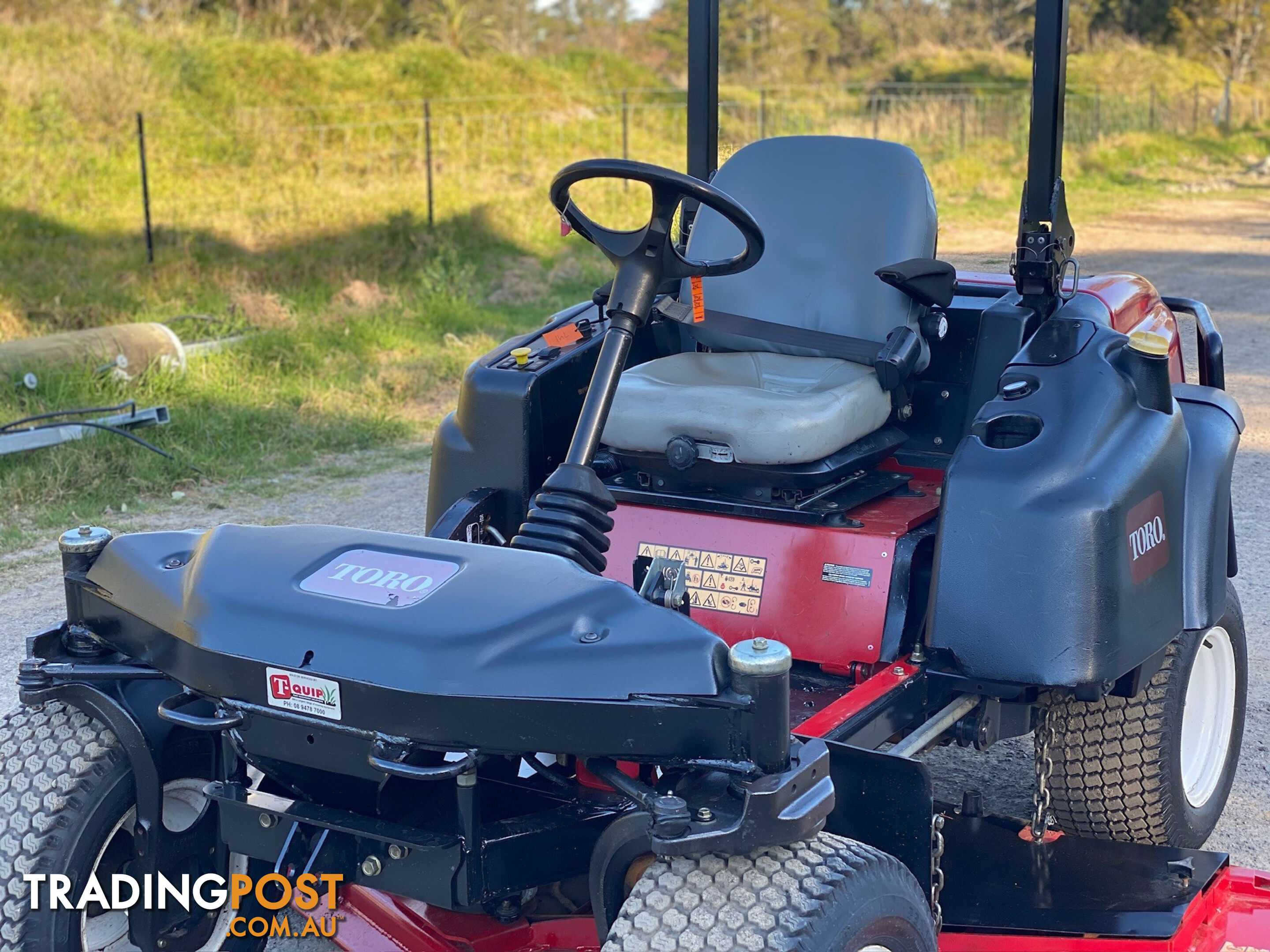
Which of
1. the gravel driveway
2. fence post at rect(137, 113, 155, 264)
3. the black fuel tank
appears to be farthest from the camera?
fence post at rect(137, 113, 155, 264)

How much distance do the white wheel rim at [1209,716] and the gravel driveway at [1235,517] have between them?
15cm

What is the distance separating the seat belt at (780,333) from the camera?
120 inches

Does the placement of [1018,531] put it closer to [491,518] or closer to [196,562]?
[491,518]

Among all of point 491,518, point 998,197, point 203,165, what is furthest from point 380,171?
point 491,518

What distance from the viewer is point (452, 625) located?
1.86 meters

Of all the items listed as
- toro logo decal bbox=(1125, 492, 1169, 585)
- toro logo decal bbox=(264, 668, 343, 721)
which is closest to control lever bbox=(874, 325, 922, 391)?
toro logo decal bbox=(1125, 492, 1169, 585)

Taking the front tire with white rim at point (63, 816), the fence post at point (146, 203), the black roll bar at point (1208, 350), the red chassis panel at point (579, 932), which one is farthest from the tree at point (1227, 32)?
the front tire with white rim at point (63, 816)

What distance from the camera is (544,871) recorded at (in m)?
2.01

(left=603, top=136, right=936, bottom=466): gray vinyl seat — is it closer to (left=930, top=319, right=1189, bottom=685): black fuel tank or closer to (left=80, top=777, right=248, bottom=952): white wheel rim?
(left=930, top=319, right=1189, bottom=685): black fuel tank

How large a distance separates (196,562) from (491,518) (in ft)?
3.26

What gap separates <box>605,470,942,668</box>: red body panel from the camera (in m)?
2.68

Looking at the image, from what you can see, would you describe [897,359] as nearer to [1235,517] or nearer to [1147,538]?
[1147,538]

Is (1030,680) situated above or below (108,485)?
above

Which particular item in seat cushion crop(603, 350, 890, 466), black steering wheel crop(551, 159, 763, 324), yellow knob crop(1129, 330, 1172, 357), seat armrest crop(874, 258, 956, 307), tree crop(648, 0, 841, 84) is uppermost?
tree crop(648, 0, 841, 84)
